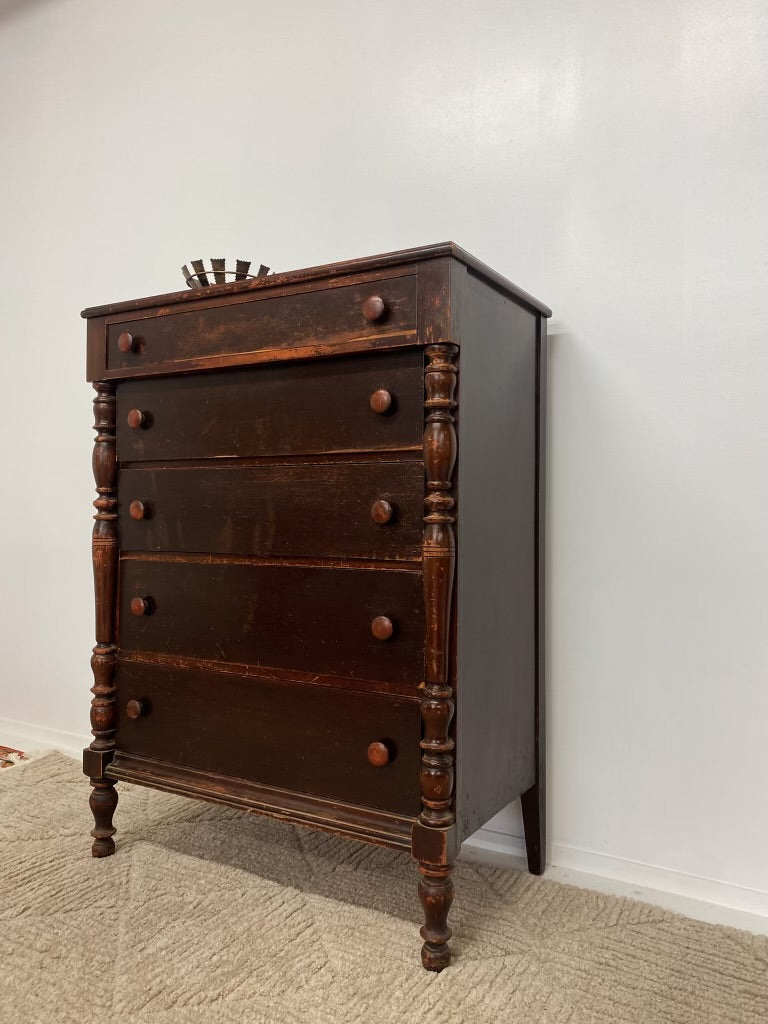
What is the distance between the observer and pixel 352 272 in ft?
4.66

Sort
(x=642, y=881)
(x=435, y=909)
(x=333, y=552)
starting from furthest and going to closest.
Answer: (x=642, y=881) < (x=333, y=552) < (x=435, y=909)

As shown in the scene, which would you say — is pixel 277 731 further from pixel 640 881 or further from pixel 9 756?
pixel 9 756

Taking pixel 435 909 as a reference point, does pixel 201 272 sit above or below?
above

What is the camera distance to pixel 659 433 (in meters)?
1.67

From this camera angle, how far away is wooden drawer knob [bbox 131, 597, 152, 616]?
1.72 m

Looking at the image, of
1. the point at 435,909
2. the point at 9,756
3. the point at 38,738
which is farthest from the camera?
the point at 38,738

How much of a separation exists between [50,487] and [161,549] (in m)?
1.17

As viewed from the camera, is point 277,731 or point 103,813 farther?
point 103,813

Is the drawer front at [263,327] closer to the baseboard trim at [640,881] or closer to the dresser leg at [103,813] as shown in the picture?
the dresser leg at [103,813]

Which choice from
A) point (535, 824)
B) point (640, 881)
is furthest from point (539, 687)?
point (640, 881)

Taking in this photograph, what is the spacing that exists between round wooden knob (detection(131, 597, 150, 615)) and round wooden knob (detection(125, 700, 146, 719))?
191 millimetres

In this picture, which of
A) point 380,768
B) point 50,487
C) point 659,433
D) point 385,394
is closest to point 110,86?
point 50,487

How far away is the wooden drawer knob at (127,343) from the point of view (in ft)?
5.59

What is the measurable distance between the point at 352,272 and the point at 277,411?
0.30 m
